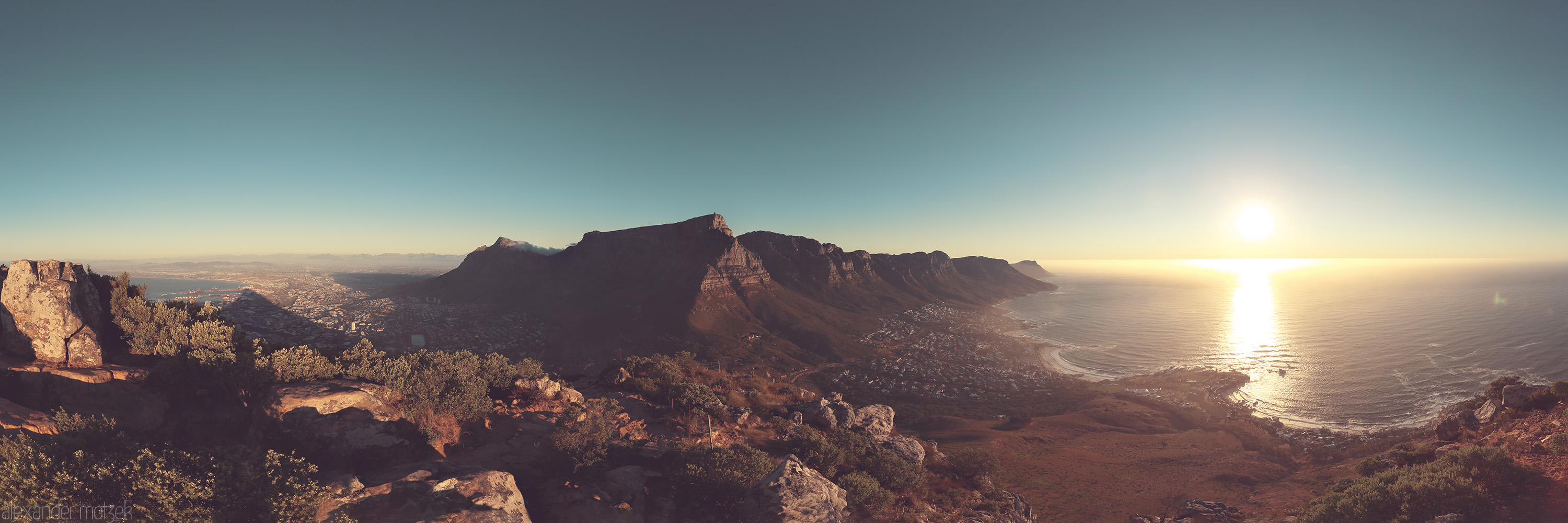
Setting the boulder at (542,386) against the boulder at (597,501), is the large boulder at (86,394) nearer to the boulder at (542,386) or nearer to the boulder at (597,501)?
the boulder at (542,386)

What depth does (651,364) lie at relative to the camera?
2925cm

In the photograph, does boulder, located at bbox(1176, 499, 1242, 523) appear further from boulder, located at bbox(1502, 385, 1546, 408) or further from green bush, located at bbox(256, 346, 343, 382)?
green bush, located at bbox(256, 346, 343, 382)

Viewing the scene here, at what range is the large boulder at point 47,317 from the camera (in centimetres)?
1305

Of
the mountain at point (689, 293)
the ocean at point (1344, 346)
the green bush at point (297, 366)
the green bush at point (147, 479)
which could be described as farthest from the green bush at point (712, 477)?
the ocean at point (1344, 346)

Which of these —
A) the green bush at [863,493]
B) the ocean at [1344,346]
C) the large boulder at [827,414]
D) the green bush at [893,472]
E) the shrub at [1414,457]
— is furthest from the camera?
the ocean at [1344,346]

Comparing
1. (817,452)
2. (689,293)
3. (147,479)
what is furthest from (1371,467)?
(689,293)

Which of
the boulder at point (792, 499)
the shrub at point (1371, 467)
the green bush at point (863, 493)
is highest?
the boulder at point (792, 499)

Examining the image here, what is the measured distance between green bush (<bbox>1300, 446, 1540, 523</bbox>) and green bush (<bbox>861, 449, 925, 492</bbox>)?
1524 centimetres

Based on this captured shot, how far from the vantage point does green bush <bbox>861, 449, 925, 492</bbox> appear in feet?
65.2

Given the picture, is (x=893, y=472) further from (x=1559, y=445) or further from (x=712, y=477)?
(x=1559, y=445)

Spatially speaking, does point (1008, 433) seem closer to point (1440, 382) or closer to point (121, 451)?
point (121, 451)

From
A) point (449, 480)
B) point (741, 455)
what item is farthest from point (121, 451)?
point (741, 455)

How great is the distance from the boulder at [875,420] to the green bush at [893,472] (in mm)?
4833

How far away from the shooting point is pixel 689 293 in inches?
3986
